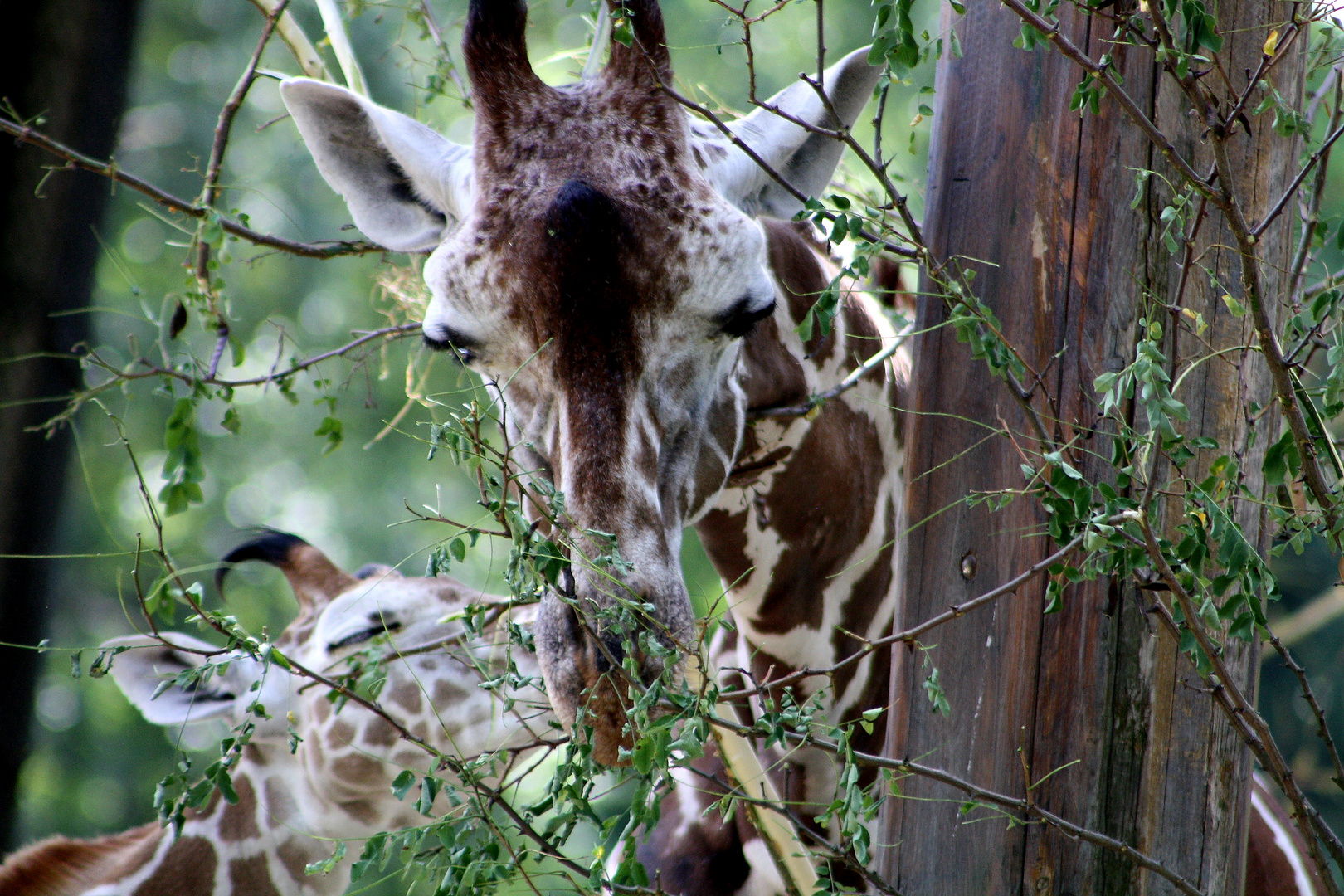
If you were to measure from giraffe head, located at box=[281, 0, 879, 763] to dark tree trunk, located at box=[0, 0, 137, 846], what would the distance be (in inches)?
34.1

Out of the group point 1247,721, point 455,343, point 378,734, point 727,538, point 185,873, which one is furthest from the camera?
point 378,734

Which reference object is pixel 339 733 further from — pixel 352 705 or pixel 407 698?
pixel 407 698

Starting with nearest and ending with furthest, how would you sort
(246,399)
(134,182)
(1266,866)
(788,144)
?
(134,182), (788,144), (1266,866), (246,399)

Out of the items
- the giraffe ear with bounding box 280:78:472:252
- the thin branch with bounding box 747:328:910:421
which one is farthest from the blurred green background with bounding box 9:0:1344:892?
the thin branch with bounding box 747:328:910:421

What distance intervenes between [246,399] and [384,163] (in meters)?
8.42

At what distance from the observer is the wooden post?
167 centimetres

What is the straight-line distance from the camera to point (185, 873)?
3.06 m

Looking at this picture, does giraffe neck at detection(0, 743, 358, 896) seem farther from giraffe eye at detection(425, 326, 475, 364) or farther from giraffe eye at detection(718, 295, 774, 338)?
giraffe eye at detection(718, 295, 774, 338)

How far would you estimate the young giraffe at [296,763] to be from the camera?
306 cm

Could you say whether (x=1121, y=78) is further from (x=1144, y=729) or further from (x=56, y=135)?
(x=56, y=135)

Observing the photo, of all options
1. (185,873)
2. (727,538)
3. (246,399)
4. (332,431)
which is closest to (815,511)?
(727,538)

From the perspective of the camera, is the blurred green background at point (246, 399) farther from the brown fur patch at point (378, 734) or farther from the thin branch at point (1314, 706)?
the thin branch at point (1314, 706)

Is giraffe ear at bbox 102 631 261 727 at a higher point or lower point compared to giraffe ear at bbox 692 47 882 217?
lower

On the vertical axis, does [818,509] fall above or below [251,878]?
above
